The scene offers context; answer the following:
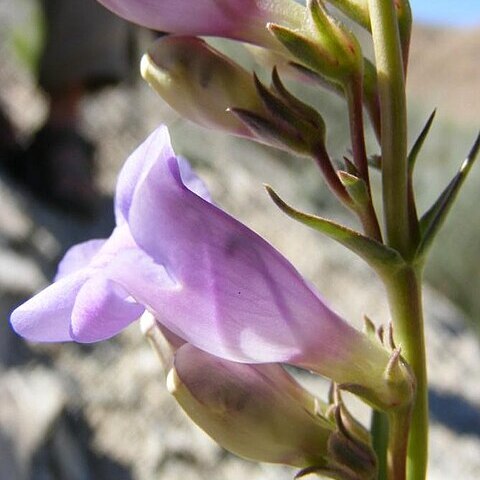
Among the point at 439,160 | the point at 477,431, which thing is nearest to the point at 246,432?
the point at 477,431

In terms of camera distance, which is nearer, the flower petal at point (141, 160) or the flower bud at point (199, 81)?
the flower petal at point (141, 160)

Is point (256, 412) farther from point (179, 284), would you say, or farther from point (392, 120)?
point (392, 120)

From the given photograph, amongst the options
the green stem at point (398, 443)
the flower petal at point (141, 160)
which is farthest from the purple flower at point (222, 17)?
the green stem at point (398, 443)

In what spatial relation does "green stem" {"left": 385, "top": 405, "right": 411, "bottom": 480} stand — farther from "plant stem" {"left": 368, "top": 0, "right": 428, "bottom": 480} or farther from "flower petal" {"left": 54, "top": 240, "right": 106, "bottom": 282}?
"flower petal" {"left": 54, "top": 240, "right": 106, "bottom": 282}

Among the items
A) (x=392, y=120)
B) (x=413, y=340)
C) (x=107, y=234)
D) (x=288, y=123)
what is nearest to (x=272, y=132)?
(x=288, y=123)

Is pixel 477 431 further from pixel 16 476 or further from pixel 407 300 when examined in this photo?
pixel 407 300

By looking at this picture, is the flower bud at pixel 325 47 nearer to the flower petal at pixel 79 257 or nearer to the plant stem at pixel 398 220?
the plant stem at pixel 398 220

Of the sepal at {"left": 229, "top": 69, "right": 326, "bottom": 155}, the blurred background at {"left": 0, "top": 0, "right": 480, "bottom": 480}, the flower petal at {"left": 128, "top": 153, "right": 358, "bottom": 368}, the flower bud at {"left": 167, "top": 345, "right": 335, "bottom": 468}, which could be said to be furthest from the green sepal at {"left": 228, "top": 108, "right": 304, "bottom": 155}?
the blurred background at {"left": 0, "top": 0, "right": 480, "bottom": 480}
